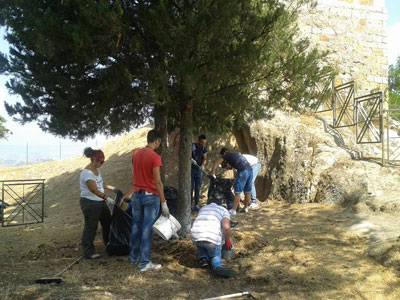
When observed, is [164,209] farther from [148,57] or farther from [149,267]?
[148,57]

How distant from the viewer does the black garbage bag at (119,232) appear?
4.34m

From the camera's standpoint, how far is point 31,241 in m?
5.84

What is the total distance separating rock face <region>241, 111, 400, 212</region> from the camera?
20.0 ft

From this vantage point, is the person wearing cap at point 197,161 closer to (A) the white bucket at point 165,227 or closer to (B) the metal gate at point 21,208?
(A) the white bucket at point 165,227

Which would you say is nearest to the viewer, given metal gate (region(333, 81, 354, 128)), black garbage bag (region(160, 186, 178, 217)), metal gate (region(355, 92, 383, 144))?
black garbage bag (region(160, 186, 178, 217))

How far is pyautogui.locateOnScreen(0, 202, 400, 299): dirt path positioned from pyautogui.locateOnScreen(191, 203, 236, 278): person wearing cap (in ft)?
0.38

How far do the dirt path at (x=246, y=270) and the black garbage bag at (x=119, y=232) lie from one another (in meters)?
0.13

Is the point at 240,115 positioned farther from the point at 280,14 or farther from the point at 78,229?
the point at 78,229

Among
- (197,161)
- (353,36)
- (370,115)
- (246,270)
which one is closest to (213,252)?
→ (246,270)

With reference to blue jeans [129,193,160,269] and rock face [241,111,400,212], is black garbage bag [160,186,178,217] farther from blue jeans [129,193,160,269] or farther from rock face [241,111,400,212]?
rock face [241,111,400,212]

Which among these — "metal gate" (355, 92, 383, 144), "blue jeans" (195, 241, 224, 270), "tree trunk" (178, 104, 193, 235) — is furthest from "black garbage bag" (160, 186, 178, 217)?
"metal gate" (355, 92, 383, 144)

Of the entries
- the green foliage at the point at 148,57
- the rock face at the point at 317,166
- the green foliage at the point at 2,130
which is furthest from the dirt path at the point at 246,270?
the green foliage at the point at 2,130

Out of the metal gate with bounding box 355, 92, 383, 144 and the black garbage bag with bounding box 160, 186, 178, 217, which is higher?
the metal gate with bounding box 355, 92, 383, 144

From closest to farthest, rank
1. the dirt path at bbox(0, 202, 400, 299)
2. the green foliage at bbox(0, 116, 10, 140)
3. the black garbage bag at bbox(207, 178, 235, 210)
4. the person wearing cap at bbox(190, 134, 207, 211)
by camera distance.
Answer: the dirt path at bbox(0, 202, 400, 299), the black garbage bag at bbox(207, 178, 235, 210), the person wearing cap at bbox(190, 134, 207, 211), the green foliage at bbox(0, 116, 10, 140)
